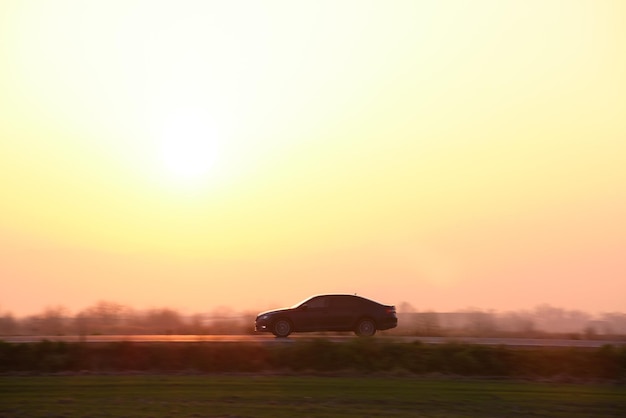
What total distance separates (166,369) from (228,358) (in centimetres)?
176

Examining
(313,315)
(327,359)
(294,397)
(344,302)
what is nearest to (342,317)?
(344,302)

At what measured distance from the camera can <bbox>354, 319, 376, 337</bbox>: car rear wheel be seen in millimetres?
31453

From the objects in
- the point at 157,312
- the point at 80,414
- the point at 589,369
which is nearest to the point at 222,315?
the point at 157,312

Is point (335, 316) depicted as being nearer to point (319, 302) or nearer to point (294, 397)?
point (319, 302)

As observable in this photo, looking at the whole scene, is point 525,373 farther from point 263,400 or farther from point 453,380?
point 263,400

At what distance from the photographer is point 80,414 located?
59.6 ft

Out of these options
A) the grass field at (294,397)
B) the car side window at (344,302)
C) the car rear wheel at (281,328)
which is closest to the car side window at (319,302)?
the car side window at (344,302)

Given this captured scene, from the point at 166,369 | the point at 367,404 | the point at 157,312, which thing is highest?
the point at 157,312

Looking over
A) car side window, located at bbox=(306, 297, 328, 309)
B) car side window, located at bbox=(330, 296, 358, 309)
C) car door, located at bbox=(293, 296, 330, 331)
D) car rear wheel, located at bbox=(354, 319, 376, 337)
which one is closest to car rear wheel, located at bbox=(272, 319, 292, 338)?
car door, located at bbox=(293, 296, 330, 331)

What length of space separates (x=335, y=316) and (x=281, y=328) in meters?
1.99

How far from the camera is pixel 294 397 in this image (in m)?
20.4

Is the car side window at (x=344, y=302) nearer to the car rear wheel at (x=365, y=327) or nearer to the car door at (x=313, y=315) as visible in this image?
the car door at (x=313, y=315)

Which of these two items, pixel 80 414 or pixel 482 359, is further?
pixel 482 359

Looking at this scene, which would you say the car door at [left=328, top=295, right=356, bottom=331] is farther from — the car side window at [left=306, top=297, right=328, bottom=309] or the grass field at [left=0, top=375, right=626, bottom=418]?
the grass field at [left=0, top=375, right=626, bottom=418]
